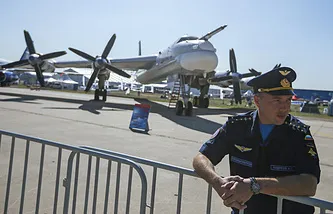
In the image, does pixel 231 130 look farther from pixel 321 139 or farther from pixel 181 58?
pixel 181 58

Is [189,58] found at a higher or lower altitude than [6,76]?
higher

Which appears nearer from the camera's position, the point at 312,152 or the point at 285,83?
the point at 312,152

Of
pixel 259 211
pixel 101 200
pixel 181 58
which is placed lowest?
pixel 101 200

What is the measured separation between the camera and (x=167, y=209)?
4160 millimetres

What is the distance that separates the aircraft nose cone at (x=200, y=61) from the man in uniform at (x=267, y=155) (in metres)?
13.8

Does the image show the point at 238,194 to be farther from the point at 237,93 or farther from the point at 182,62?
the point at 237,93

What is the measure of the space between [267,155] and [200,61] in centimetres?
1414

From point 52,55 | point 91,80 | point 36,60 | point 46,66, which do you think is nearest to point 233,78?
point 91,80

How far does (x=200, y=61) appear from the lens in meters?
16.0

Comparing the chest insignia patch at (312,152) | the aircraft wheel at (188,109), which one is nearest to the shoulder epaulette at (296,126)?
the chest insignia patch at (312,152)

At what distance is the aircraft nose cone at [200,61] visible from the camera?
630 inches

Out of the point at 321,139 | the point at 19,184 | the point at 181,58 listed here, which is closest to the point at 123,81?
the point at 181,58

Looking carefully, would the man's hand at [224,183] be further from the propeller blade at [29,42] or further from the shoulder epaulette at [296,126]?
the propeller blade at [29,42]

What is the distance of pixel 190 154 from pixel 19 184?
4149 mm
